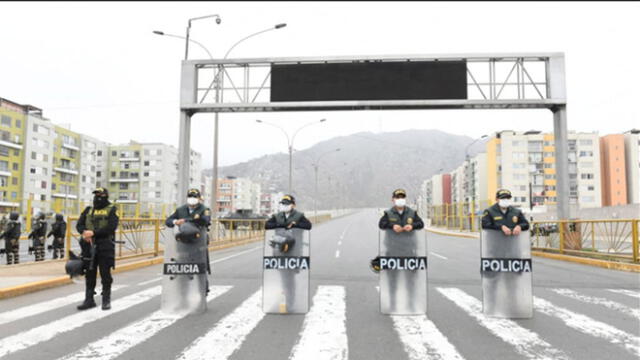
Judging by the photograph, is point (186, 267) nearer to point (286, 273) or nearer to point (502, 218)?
point (286, 273)

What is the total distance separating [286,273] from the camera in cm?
658

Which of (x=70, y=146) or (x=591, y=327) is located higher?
(x=70, y=146)

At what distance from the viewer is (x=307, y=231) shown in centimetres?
666

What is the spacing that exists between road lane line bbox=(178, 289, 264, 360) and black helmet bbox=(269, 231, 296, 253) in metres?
1.00

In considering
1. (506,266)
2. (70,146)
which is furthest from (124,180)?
(506,266)

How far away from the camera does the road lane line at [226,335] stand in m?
4.51

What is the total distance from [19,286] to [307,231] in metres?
5.65

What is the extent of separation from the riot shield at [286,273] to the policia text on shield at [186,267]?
969 millimetres

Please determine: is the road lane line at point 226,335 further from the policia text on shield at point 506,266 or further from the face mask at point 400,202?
the policia text on shield at point 506,266

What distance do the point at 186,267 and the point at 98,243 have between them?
147cm

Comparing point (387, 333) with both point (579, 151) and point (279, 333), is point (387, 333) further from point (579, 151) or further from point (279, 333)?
point (579, 151)

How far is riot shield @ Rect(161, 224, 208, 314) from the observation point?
648 cm

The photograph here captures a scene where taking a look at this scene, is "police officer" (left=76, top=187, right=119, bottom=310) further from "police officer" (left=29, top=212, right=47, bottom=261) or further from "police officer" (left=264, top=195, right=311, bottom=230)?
"police officer" (left=29, top=212, right=47, bottom=261)

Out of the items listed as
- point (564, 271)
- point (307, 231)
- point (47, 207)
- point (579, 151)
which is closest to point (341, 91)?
point (564, 271)
